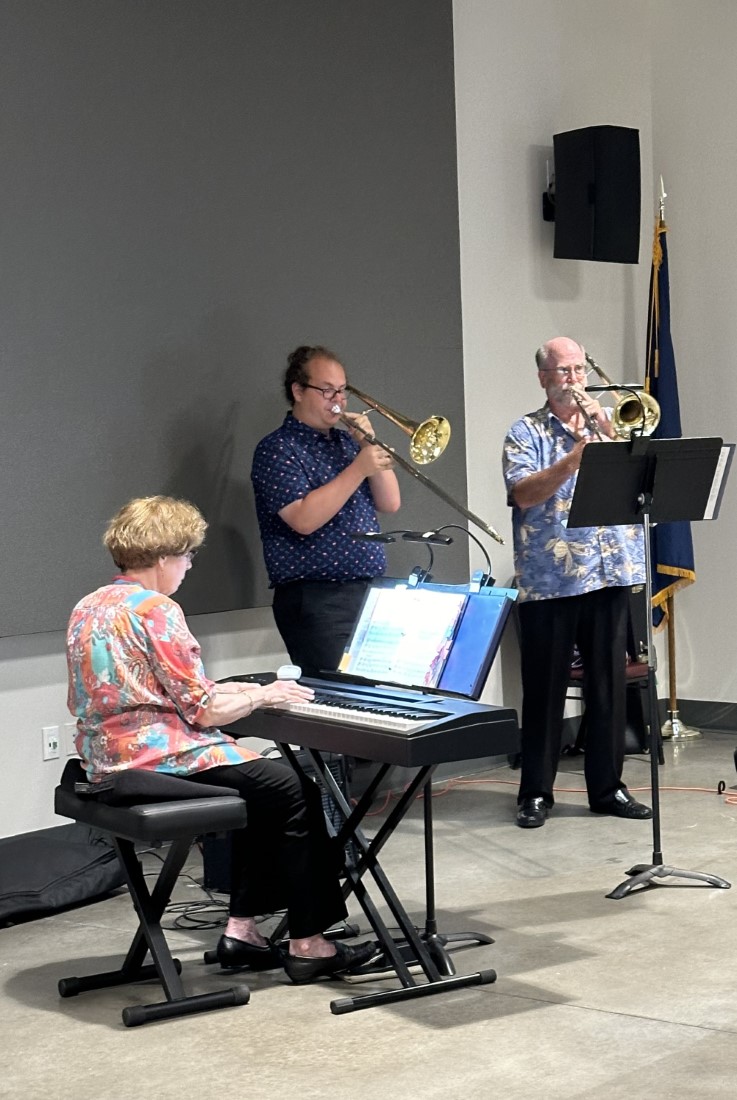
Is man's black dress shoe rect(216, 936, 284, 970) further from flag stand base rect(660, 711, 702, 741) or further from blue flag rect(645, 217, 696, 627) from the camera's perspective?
blue flag rect(645, 217, 696, 627)

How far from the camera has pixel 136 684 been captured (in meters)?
3.38

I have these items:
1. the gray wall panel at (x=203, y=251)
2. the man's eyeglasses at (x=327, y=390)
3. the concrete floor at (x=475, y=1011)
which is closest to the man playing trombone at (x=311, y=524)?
the man's eyeglasses at (x=327, y=390)

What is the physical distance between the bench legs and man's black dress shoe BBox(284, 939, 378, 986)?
15 cm

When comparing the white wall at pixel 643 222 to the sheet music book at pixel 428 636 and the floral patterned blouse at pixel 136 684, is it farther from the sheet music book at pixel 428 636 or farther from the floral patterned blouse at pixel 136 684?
the floral patterned blouse at pixel 136 684

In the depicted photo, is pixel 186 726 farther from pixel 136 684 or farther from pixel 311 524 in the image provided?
pixel 311 524

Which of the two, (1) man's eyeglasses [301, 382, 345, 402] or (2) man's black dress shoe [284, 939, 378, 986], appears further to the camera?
(1) man's eyeglasses [301, 382, 345, 402]

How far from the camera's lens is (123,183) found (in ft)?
15.7

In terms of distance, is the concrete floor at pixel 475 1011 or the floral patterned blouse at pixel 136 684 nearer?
the concrete floor at pixel 475 1011

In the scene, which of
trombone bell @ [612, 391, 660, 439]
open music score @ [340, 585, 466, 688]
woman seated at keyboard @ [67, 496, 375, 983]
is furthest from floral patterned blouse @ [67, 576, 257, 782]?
trombone bell @ [612, 391, 660, 439]

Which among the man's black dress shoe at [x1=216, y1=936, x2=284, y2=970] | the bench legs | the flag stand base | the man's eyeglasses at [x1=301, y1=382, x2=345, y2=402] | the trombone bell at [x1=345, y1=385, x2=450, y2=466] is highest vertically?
the man's eyeglasses at [x1=301, y1=382, x2=345, y2=402]

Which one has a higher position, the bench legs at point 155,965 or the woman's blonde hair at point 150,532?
the woman's blonde hair at point 150,532

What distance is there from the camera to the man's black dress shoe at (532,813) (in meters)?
5.14

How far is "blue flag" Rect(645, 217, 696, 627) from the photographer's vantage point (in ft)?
22.4

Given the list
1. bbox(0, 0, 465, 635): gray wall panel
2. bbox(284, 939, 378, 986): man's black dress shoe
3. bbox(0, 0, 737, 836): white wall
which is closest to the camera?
bbox(284, 939, 378, 986): man's black dress shoe
